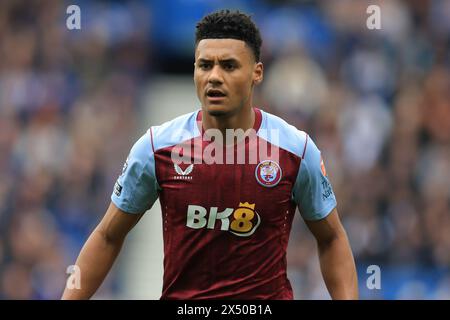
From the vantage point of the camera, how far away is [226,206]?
6.39 meters

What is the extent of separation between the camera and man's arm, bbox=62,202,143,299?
639cm

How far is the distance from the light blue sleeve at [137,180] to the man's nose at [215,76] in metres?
0.59

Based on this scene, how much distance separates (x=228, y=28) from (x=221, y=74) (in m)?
0.31

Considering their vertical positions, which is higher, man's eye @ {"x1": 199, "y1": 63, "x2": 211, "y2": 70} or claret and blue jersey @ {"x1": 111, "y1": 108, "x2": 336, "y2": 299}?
man's eye @ {"x1": 199, "y1": 63, "x2": 211, "y2": 70}

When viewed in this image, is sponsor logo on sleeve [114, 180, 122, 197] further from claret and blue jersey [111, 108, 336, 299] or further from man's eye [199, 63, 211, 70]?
man's eye [199, 63, 211, 70]

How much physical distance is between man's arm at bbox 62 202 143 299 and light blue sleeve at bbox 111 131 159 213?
0.06 meters

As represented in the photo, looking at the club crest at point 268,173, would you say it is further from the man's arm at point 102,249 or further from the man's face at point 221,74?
the man's arm at point 102,249

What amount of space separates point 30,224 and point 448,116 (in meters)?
5.45

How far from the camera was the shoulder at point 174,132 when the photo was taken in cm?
650
